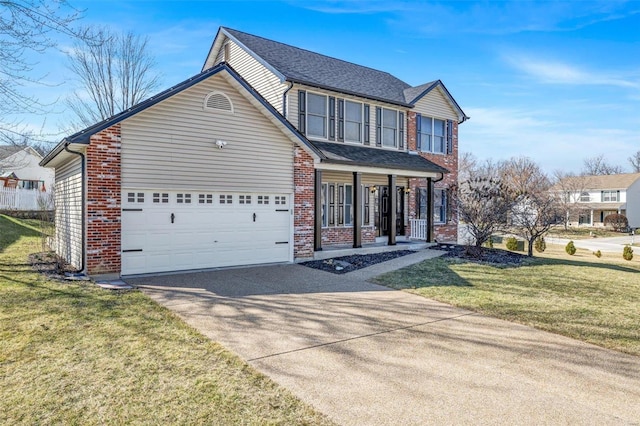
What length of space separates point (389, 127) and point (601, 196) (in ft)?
144

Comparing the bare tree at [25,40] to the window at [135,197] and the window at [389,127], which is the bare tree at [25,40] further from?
the window at [389,127]

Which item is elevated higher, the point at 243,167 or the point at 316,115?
the point at 316,115

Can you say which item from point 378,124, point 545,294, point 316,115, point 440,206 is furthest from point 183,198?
point 440,206

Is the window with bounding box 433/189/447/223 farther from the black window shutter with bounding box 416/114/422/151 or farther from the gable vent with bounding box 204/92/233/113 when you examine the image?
the gable vent with bounding box 204/92/233/113

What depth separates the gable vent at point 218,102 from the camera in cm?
1048

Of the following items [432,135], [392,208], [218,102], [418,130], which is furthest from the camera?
[432,135]

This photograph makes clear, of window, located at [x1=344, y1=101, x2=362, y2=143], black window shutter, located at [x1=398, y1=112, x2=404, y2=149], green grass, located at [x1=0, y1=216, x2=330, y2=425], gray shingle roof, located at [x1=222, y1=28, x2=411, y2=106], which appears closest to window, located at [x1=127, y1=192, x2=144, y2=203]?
green grass, located at [x1=0, y1=216, x2=330, y2=425]

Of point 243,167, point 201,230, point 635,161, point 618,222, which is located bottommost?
point 618,222

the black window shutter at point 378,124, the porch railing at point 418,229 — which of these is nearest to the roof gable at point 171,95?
the black window shutter at point 378,124

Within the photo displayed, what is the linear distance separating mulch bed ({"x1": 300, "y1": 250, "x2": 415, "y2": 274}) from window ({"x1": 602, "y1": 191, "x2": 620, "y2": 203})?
4570cm

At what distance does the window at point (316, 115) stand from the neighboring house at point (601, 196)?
39.3 m

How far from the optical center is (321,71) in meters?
16.0

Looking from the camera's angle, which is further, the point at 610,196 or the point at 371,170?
the point at 610,196

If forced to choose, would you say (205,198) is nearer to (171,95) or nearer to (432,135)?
(171,95)
